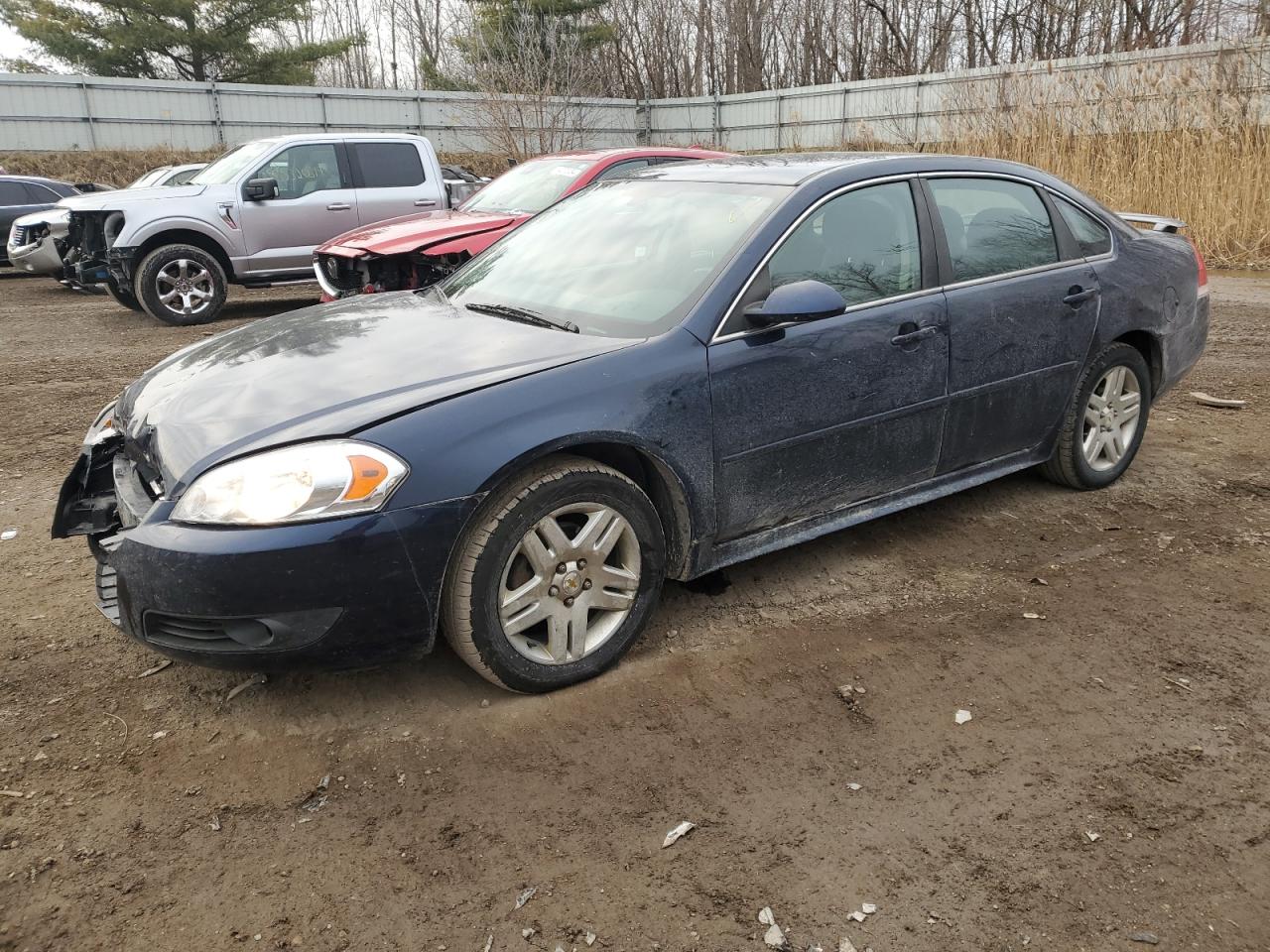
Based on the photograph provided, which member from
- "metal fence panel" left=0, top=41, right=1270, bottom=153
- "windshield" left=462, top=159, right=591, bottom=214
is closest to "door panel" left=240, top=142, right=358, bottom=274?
"windshield" left=462, top=159, right=591, bottom=214

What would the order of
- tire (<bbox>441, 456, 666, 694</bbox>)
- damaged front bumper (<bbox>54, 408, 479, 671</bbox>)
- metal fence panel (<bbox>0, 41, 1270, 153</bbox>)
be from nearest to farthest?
1. damaged front bumper (<bbox>54, 408, 479, 671</bbox>)
2. tire (<bbox>441, 456, 666, 694</bbox>)
3. metal fence panel (<bbox>0, 41, 1270, 153</bbox>)

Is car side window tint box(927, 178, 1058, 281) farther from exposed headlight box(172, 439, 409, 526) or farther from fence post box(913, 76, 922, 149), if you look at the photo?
fence post box(913, 76, 922, 149)

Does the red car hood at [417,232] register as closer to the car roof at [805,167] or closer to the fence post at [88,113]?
the car roof at [805,167]

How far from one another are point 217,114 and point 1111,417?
2664 centimetres

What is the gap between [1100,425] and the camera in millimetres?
4715

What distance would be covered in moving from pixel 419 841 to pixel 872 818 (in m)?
1.13

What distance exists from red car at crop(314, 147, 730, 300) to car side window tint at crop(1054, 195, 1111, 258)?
3.75 m

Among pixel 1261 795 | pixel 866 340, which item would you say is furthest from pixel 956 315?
pixel 1261 795

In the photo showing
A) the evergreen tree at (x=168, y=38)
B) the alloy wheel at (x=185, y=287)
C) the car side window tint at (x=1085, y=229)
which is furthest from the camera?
the evergreen tree at (x=168, y=38)

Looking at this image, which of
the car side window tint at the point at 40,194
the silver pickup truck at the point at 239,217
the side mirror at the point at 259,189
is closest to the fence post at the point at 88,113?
the car side window tint at the point at 40,194

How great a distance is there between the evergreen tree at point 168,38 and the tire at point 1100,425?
32.8m

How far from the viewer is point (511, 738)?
9.34ft

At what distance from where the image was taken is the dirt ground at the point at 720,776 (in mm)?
2195

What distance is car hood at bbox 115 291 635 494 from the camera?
9.18 feet
